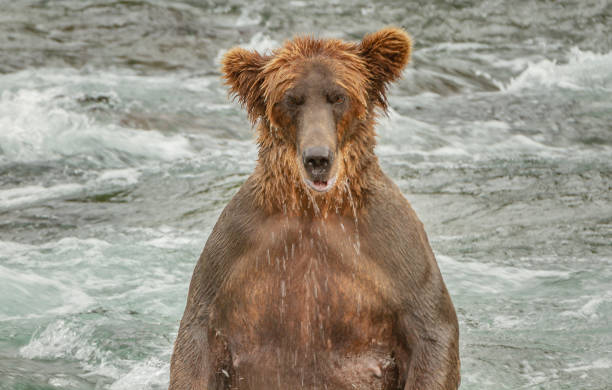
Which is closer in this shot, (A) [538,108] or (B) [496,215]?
(B) [496,215]

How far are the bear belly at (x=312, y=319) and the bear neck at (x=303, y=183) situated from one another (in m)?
0.16

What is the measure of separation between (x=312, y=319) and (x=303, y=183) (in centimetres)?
53

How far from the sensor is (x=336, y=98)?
3.64 m

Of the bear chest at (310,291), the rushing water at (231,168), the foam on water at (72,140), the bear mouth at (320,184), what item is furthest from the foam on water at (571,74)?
the bear mouth at (320,184)

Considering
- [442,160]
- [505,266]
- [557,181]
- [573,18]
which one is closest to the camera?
[505,266]

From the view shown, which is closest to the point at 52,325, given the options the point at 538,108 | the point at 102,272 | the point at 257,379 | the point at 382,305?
the point at 102,272

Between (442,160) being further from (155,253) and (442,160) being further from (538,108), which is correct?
(155,253)

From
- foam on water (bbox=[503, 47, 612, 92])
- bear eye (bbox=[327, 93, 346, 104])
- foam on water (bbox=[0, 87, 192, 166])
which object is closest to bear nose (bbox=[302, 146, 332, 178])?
bear eye (bbox=[327, 93, 346, 104])

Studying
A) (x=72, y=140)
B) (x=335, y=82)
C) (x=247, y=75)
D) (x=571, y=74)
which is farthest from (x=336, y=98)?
(x=571, y=74)

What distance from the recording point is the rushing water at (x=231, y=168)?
6.14 m

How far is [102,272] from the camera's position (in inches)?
302

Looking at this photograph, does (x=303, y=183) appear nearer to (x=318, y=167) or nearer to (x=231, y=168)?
(x=318, y=167)

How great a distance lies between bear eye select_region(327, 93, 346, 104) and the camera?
3.63 meters

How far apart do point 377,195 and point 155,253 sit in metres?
4.47
